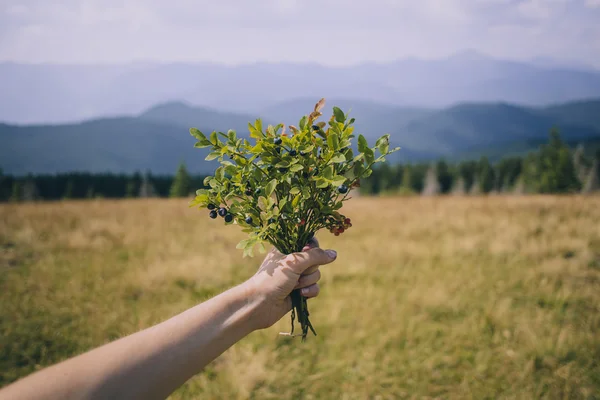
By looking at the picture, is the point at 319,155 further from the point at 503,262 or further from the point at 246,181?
the point at 503,262

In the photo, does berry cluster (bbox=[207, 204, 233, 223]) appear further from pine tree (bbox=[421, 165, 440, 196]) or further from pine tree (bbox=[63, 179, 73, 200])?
pine tree (bbox=[421, 165, 440, 196])

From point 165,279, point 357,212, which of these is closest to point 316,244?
Answer: point 165,279

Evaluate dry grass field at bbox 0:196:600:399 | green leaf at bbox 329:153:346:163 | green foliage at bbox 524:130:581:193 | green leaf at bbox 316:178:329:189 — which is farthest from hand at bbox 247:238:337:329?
green foliage at bbox 524:130:581:193

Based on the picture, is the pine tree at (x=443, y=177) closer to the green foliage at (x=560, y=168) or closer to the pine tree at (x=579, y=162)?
the pine tree at (x=579, y=162)

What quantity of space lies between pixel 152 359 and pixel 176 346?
12 centimetres

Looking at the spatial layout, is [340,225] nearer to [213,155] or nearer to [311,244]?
[311,244]

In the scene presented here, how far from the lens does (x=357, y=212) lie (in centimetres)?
1396

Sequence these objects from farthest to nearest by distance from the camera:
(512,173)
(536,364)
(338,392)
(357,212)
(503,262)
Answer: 1. (512,173)
2. (357,212)
3. (503,262)
4. (536,364)
5. (338,392)

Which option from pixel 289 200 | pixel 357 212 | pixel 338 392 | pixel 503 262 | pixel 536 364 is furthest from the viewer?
pixel 357 212

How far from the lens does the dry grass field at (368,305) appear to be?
14.5ft

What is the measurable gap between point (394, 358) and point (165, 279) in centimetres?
447

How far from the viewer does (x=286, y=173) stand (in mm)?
1975

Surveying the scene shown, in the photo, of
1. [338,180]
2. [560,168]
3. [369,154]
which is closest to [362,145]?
[369,154]

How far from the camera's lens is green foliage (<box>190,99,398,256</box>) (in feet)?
6.44
